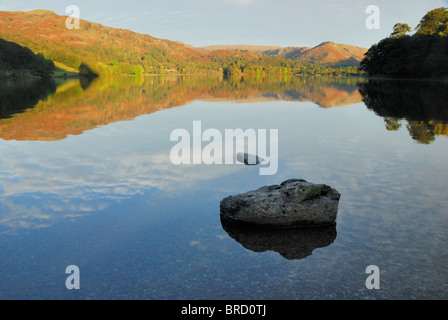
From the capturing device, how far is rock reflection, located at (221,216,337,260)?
33.1 feet

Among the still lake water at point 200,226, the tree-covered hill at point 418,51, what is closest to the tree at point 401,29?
the tree-covered hill at point 418,51

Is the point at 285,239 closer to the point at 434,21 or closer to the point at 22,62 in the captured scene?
the point at 434,21

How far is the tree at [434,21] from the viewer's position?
446 feet

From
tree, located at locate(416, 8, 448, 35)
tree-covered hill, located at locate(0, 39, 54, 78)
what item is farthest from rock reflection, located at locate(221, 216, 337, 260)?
tree-covered hill, located at locate(0, 39, 54, 78)

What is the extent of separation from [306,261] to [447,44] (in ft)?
425

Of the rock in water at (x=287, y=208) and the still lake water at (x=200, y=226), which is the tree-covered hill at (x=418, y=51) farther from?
the rock in water at (x=287, y=208)

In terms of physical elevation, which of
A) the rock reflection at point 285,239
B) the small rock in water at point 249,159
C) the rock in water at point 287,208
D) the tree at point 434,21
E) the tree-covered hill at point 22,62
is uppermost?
the tree at point 434,21

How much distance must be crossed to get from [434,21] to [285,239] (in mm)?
166998

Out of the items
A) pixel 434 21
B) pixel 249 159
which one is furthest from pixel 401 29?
pixel 249 159

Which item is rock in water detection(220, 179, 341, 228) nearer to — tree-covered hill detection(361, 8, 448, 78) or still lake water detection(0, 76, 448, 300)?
still lake water detection(0, 76, 448, 300)

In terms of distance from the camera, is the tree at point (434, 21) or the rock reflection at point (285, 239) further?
the tree at point (434, 21)

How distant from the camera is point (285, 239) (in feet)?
35.4

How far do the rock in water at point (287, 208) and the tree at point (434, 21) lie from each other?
156202 millimetres
